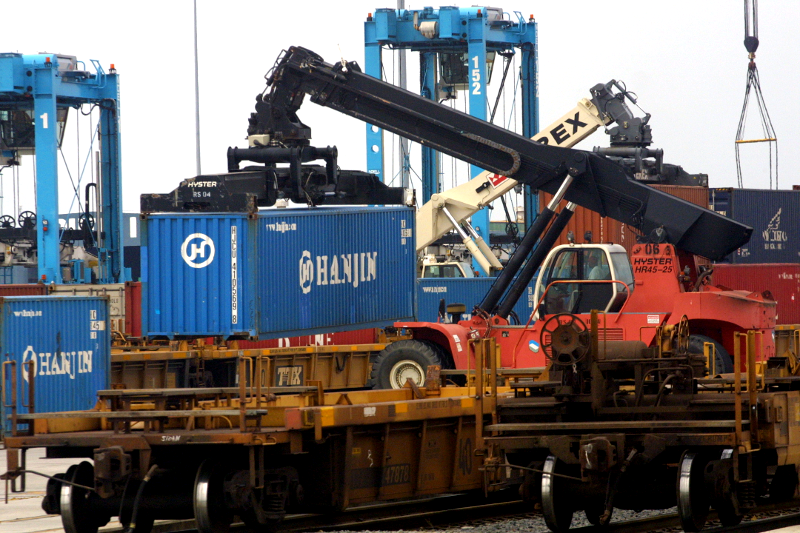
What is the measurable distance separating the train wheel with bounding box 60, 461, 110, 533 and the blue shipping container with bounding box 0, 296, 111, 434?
827 centimetres

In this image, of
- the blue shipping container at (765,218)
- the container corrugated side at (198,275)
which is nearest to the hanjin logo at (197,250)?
the container corrugated side at (198,275)

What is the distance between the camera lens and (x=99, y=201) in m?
46.0

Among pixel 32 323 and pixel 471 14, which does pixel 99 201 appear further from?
pixel 32 323

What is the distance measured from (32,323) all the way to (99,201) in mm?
28211

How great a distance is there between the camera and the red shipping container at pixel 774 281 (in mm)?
27469

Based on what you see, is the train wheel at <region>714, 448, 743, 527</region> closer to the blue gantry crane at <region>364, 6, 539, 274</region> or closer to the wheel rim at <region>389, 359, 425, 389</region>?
the wheel rim at <region>389, 359, 425, 389</region>

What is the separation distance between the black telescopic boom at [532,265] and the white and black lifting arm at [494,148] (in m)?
0.50

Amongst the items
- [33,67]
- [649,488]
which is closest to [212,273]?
[649,488]

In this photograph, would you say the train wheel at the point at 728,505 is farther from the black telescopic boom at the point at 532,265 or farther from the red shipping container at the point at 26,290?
the red shipping container at the point at 26,290

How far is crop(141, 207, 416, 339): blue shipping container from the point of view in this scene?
1927 cm

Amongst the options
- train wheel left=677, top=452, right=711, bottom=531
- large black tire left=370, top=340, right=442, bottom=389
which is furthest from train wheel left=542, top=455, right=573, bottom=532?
large black tire left=370, top=340, right=442, bottom=389

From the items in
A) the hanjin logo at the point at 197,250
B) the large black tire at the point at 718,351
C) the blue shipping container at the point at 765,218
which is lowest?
the large black tire at the point at 718,351

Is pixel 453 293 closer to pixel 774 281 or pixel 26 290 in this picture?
pixel 774 281

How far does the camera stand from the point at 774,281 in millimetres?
28156
